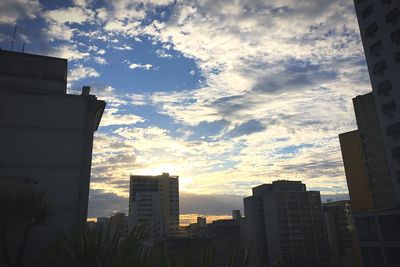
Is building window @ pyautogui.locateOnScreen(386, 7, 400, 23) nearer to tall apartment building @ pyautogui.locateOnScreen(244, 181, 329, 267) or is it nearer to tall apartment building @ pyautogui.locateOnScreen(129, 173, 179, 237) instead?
tall apartment building @ pyautogui.locateOnScreen(244, 181, 329, 267)

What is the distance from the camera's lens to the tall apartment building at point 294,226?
8744 cm

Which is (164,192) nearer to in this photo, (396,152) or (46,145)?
(396,152)

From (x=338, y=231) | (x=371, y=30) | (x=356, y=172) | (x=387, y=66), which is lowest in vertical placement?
(x=338, y=231)

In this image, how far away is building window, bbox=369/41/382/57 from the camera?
34.6 meters

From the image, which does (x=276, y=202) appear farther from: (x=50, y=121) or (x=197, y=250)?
(x=197, y=250)

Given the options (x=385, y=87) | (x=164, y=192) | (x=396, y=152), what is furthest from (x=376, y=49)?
(x=164, y=192)

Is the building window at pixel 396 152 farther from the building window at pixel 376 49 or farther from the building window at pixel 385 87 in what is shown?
the building window at pixel 376 49

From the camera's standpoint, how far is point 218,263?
2963 mm

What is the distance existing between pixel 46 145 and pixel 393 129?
34348mm

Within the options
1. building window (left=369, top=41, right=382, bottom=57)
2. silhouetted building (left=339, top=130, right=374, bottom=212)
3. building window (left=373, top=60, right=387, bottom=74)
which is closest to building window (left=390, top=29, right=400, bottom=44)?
building window (left=369, top=41, right=382, bottom=57)

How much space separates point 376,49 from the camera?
1379 inches

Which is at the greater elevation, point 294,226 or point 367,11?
point 367,11

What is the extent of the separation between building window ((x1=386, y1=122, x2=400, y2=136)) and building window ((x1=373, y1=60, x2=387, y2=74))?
6.59m

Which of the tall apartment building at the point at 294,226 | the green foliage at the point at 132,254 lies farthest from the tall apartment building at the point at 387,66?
the tall apartment building at the point at 294,226
